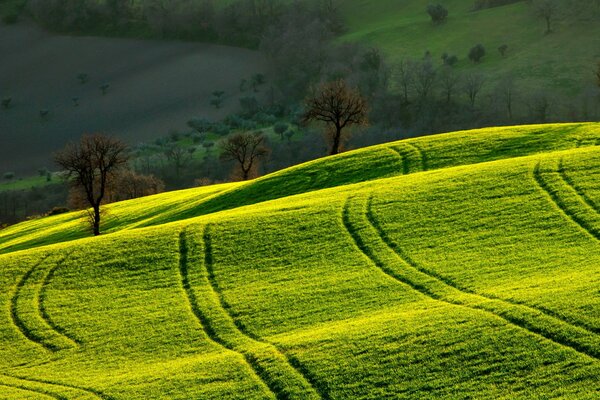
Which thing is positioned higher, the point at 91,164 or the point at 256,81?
the point at 256,81

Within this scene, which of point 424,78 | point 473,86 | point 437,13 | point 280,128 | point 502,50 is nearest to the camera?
point 473,86

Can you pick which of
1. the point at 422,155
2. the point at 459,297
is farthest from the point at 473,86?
the point at 459,297

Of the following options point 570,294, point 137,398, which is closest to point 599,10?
point 570,294

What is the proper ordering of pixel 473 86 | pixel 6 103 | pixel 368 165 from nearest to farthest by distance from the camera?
pixel 368 165 → pixel 473 86 → pixel 6 103

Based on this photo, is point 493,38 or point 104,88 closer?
point 493,38

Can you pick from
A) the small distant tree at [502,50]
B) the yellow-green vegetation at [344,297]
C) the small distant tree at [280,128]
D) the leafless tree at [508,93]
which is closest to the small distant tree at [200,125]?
the small distant tree at [280,128]

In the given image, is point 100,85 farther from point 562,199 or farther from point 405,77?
point 562,199

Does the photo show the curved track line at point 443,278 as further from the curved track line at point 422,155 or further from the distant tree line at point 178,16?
the distant tree line at point 178,16

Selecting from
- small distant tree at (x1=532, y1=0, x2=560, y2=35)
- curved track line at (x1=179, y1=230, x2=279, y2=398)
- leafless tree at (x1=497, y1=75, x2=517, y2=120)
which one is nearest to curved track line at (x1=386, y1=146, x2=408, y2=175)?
curved track line at (x1=179, y1=230, x2=279, y2=398)
